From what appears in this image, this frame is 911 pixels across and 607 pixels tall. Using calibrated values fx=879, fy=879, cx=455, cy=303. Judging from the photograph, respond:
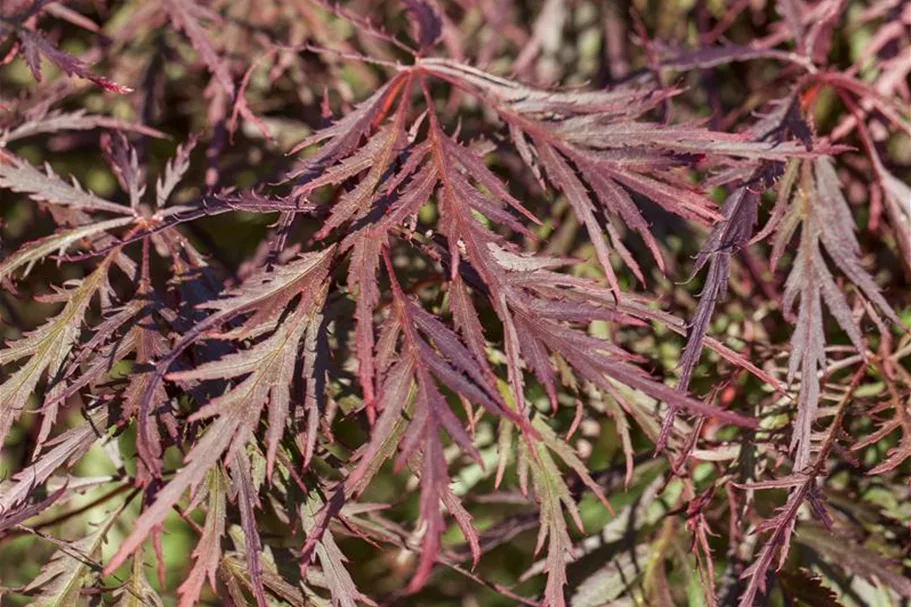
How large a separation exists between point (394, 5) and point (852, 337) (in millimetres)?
1182

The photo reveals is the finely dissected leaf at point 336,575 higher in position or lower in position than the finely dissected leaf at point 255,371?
lower

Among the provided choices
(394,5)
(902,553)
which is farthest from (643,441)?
(394,5)

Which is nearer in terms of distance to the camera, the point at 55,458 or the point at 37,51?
the point at 55,458

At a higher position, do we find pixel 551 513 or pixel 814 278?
Result: pixel 814 278

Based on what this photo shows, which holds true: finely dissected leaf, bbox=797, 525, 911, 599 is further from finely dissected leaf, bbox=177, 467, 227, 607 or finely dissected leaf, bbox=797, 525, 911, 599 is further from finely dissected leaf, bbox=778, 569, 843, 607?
finely dissected leaf, bbox=177, 467, 227, 607

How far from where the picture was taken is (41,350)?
36.7 inches

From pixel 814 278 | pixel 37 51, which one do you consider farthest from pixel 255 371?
pixel 814 278

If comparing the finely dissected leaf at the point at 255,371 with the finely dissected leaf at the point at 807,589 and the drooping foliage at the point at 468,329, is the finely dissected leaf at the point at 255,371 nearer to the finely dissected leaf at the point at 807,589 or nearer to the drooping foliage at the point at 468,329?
the drooping foliage at the point at 468,329

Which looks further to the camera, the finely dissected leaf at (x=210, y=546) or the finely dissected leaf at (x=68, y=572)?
the finely dissected leaf at (x=68, y=572)

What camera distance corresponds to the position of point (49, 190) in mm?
1079

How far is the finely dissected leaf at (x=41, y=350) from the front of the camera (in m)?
0.90

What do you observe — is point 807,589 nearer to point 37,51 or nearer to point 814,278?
point 814,278

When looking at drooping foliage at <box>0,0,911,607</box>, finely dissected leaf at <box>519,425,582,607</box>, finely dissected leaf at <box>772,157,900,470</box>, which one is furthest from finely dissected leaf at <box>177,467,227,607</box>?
finely dissected leaf at <box>772,157,900,470</box>

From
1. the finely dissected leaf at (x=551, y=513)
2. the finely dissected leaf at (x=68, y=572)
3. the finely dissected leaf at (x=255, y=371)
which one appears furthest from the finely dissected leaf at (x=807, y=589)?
the finely dissected leaf at (x=68, y=572)
